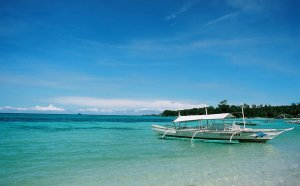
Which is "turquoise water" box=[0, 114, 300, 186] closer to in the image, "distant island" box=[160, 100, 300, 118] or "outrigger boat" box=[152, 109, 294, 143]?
"outrigger boat" box=[152, 109, 294, 143]

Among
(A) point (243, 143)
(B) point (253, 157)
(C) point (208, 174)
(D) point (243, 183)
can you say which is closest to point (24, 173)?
(C) point (208, 174)

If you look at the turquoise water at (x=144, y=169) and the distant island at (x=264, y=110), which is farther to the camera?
the distant island at (x=264, y=110)

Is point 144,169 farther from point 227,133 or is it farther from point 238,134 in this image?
point 238,134

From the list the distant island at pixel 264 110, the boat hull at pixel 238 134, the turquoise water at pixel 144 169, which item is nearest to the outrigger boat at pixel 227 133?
the boat hull at pixel 238 134

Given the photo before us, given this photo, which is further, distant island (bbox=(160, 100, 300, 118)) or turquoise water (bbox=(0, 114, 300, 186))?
distant island (bbox=(160, 100, 300, 118))

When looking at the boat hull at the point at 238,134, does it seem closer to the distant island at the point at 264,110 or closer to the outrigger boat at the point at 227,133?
the outrigger boat at the point at 227,133

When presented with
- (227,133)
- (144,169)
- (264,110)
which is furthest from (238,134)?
(264,110)

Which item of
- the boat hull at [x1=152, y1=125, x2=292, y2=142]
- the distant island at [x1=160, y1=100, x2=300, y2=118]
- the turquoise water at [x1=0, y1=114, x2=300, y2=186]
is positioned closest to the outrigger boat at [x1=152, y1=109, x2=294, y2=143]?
the boat hull at [x1=152, y1=125, x2=292, y2=142]

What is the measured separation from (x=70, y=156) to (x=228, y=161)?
10.8 metres

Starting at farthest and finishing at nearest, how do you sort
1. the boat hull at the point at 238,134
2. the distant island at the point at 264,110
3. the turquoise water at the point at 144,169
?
the distant island at the point at 264,110 < the boat hull at the point at 238,134 < the turquoise water at the point at 144,169

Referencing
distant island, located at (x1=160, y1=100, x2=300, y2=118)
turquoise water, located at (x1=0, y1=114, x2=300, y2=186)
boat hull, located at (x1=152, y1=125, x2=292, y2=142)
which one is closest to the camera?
turquoise water, located at (x1=0, y1=114, x2=300, y2=186)

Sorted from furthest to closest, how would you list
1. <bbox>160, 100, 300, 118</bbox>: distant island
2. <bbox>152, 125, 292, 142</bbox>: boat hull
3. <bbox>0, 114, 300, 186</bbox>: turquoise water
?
<bbox>160, 100, 300, 118</bbox>: distant island < <bbox>152, 125, 292, 142</bbox>: boat hull < <bbox>0, 114, 300, 186</bbox>: turquoise water

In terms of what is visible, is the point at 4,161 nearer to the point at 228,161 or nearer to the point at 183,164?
the point at 183,164

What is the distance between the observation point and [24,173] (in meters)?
14.9
